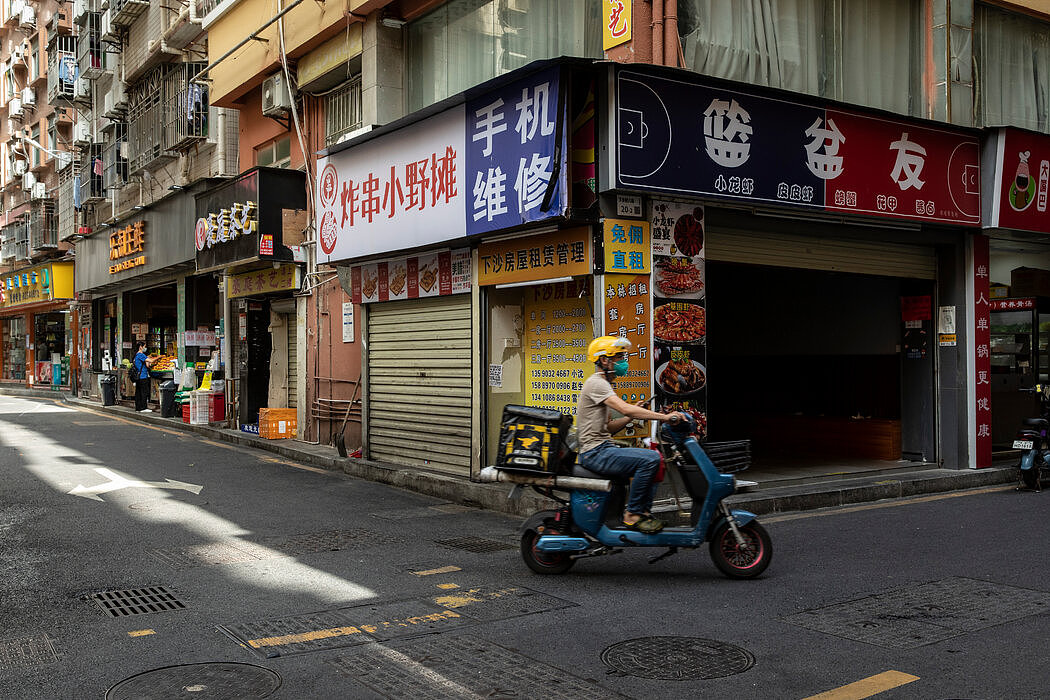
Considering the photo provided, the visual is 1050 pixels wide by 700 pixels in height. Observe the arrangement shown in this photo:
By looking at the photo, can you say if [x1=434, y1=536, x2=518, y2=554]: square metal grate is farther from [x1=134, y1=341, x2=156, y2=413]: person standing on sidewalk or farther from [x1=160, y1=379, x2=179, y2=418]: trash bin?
[x1=134, y1=341, x2=156, y2=413]: person standing on sidewalk

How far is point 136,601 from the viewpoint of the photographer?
6.52m

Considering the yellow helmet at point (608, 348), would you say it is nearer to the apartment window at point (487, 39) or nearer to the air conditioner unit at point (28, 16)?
→ the apartment window at point (487, 39)

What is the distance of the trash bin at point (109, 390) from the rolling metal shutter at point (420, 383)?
15.7 m

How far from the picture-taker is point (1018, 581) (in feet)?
22.1

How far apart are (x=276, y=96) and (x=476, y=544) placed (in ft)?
36.1

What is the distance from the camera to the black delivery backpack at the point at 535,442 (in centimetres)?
714

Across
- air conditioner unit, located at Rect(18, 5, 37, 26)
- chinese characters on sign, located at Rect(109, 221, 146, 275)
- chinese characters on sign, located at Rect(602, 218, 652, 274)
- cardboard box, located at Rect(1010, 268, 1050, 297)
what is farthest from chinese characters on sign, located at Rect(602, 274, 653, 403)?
air conditioner unit, located at Rect(18, 5, 37, 26)

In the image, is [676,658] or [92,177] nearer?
[676,658]

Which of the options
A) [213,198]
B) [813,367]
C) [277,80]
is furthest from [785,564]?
[213,198]

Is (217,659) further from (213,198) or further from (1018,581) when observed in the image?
(213,198)

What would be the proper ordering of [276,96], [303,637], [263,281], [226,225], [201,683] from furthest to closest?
1. [263,281]
2. [226,225]
3. [276,96]
4. [303,637]
5. [201,683]

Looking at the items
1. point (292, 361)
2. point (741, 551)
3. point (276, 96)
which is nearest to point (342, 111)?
point (276, 96)

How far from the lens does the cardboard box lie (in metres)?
14.0

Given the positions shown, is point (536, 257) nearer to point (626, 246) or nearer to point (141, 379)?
point (626, 246)
